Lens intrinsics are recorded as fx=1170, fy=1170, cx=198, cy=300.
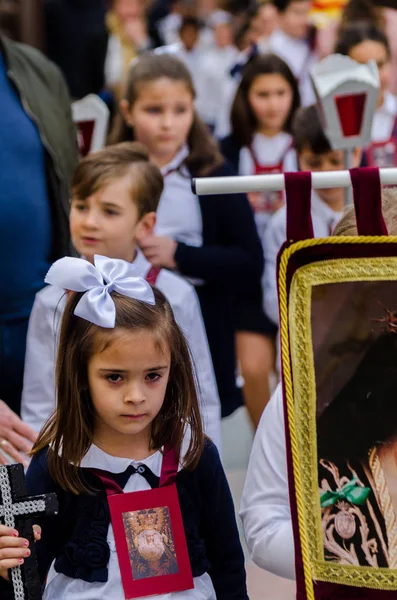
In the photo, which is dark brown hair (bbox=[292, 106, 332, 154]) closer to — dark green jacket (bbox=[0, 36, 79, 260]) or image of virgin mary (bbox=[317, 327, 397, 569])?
dark green jacket (bbox=[0, 36, 79, 260])

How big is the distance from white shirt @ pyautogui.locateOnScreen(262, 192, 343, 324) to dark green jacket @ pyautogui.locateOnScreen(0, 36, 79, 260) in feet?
3.23

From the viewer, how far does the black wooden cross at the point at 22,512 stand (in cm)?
206

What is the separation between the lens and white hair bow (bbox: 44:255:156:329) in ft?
7.38

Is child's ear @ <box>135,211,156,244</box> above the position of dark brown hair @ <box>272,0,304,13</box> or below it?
below

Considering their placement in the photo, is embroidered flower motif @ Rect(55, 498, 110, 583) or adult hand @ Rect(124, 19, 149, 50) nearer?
embroidered flower motif @ Rect(55, 498, 110, 583)

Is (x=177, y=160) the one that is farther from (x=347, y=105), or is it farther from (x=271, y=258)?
(x=347, y=105)

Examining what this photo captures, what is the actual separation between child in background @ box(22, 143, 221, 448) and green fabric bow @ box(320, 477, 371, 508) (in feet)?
3.68

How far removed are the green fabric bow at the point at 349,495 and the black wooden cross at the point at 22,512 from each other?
486 mm

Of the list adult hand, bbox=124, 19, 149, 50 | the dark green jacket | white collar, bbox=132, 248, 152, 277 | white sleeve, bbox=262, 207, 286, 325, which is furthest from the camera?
adult hand, bbox=124, 19, 149, 50

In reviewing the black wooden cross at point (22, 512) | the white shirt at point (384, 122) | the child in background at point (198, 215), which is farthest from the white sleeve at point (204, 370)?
the white shirt at point (384, 122)

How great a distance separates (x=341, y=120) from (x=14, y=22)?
5.29m

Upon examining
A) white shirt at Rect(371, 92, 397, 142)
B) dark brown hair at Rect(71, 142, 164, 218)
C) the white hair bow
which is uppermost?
white shirt at Rect(371, 92, 397, 142)

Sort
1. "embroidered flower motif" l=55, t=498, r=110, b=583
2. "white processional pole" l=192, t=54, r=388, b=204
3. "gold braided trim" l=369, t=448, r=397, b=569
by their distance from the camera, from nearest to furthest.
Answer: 1. "gold braided trim" l=369, t=448, r=397, b=569
2. "embroidered flower motif" l=55, t=498, r=110, b=583
3. "white processional pole" l=192, t=54, r=388, b=204

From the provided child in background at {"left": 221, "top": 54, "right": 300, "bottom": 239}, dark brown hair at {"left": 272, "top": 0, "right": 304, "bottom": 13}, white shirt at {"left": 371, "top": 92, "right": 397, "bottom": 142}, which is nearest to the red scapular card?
child in background at {"left": 221, "top": 54, "right": 300, "bottom": 239}
